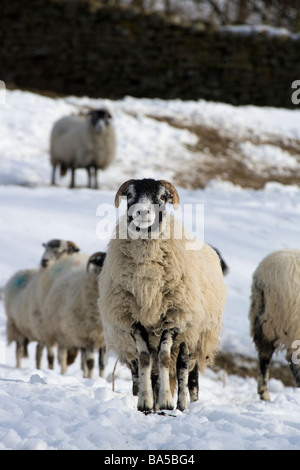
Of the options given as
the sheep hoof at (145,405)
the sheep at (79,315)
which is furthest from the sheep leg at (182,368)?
the sheep at (79,315)

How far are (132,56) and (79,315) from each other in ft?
60.1

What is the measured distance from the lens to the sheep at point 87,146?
14.8m

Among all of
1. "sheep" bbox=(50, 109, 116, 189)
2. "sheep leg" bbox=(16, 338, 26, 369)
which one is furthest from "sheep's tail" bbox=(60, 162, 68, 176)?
"sheep leg" bbox=(16, 338, 26, 369)

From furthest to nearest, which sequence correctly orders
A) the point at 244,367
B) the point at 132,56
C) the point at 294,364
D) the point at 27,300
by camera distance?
the point at 132,56
the point at 27,300
the point at 244,367
the point at 294,364

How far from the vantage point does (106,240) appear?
1140 cm

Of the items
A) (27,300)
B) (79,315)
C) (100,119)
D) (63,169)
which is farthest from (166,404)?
(63,169)

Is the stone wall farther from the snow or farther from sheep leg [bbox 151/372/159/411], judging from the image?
sheep leg [bbox 151/372/159/411]

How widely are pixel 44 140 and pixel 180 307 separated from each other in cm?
1289

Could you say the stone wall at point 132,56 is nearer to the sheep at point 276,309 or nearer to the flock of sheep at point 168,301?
the sheep at point 276,309

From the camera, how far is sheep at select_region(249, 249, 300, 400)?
6.42 meters

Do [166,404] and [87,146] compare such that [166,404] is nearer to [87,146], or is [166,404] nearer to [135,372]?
[135,372]

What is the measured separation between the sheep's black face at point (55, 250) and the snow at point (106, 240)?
4.51ft

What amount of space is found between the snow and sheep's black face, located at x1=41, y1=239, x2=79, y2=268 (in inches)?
54.1
